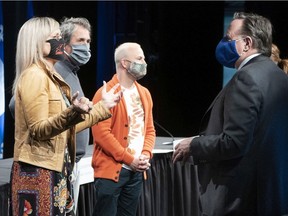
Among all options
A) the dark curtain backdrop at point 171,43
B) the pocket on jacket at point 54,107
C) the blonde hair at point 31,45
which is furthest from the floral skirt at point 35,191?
the dark curtain backdrop at point 171,43

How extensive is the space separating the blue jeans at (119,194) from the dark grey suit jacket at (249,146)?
39.1 inches

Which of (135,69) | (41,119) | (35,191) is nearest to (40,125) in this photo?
(41,119)

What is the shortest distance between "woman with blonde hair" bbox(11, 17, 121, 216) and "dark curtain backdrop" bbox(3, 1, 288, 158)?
3.40 m

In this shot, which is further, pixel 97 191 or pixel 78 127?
pixel 97 191

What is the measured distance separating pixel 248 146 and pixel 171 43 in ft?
15.6

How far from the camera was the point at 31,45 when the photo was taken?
2828 mm

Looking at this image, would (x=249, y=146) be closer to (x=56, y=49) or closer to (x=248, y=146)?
(x=248, y=146)

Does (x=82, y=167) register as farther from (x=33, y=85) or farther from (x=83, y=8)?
(x=83, y=8)

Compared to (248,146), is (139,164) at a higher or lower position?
lower

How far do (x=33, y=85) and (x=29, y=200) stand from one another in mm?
491

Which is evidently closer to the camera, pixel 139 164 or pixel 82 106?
pixel 82 106

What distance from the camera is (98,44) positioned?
666 centimetres

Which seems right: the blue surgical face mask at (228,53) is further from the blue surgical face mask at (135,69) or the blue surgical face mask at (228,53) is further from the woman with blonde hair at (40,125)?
the blue surgical face mask at (135,69)

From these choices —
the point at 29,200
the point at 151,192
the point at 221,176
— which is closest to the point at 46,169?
the point at 29,200
